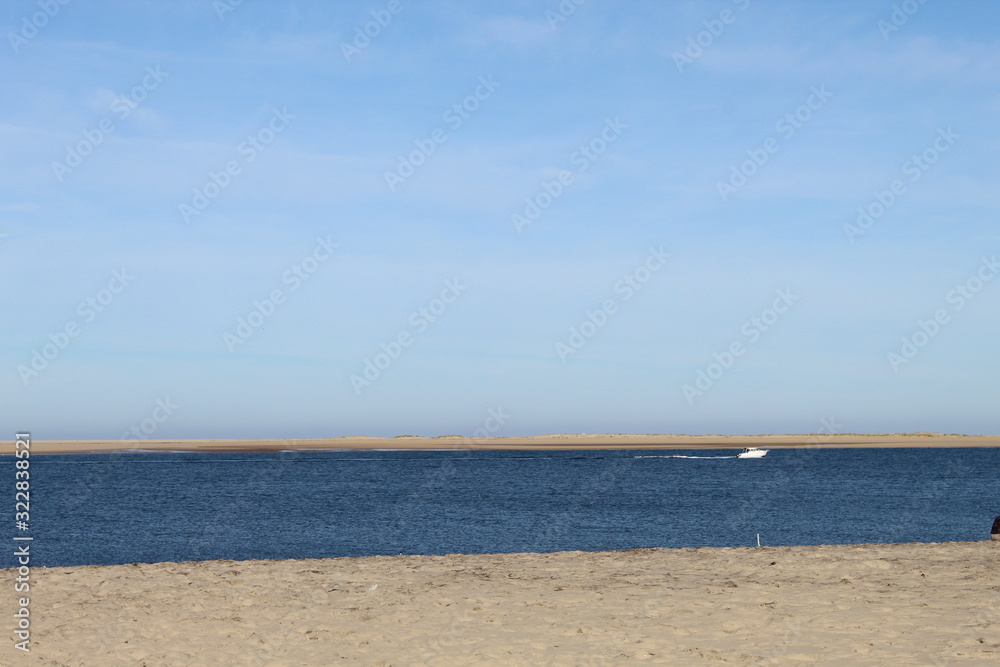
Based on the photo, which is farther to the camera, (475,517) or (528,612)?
(475,517)

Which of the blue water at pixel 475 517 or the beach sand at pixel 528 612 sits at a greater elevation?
the blue water at pixel 475 517

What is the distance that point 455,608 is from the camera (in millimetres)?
13016

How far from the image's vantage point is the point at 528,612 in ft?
41.7

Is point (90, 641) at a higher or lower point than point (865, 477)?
lower

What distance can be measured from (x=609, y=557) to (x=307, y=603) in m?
6.83

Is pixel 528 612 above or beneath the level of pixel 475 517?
beneath

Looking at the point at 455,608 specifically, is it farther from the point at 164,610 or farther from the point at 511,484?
the point at 511,484

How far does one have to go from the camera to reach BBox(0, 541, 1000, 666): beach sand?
10.6m

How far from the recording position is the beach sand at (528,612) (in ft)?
34.8

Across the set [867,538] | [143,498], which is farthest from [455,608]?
[143,498]

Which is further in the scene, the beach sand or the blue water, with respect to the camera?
the blue water

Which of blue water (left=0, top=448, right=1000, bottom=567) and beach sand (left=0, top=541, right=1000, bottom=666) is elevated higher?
blue water (left=0, top=448, right=1000, bottom=567)

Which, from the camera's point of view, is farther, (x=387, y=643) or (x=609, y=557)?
(x=609, y=557)

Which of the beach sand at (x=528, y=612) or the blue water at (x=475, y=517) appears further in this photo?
the blue water at (x=475, y=517)
